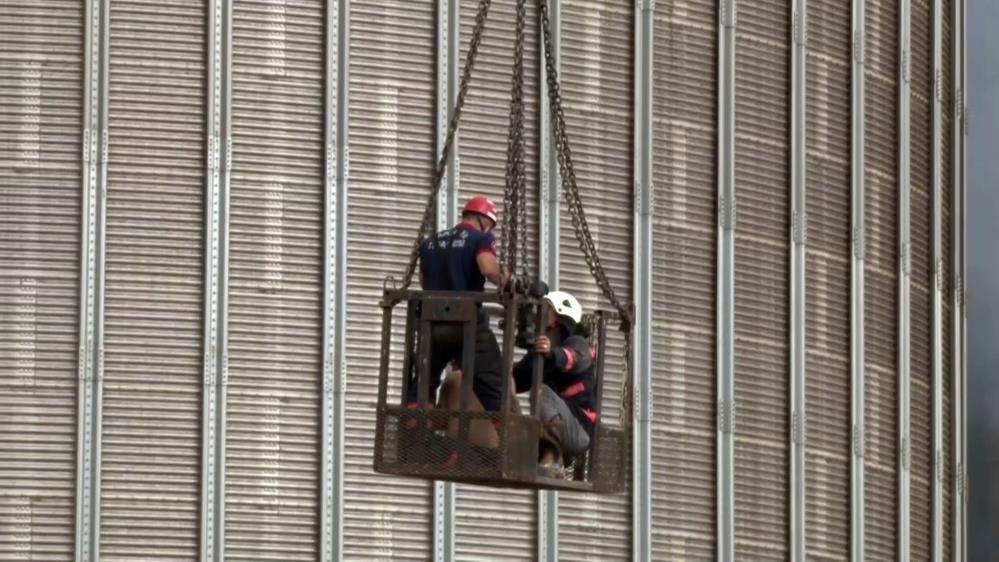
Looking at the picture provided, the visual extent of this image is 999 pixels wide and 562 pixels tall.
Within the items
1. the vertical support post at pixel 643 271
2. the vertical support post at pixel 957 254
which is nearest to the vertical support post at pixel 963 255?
the vertical support post at pixel 957 254

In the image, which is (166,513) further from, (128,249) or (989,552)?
(989,552)

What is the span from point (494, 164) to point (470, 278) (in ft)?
66.7

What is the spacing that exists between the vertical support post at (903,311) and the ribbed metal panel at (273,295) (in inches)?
460

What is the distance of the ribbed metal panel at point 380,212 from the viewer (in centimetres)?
5366

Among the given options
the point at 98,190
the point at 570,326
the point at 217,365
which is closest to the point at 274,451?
the point at 217,365

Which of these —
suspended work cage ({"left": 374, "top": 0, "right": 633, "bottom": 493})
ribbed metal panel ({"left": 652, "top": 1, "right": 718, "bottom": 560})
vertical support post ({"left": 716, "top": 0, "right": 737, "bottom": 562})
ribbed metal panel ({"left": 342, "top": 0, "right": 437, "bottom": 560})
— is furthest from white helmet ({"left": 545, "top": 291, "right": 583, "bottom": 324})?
vertical support post ({"left": 716, "top": 0, "right": 737, "bottom": 562})

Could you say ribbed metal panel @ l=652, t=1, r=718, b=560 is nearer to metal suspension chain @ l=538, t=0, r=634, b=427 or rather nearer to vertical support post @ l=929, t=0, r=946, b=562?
vertical support post @ l=929, t=0, r=946, b=562

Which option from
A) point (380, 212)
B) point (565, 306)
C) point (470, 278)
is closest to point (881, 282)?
point (380, 212)

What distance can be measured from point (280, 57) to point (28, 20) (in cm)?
408

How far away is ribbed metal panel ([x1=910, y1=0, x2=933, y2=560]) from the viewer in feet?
198

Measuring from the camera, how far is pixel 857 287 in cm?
5850

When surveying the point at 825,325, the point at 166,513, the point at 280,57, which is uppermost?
the point at 280,57

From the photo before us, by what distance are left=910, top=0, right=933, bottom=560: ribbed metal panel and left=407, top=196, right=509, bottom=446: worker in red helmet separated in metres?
26.5

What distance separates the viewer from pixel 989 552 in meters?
67.8
